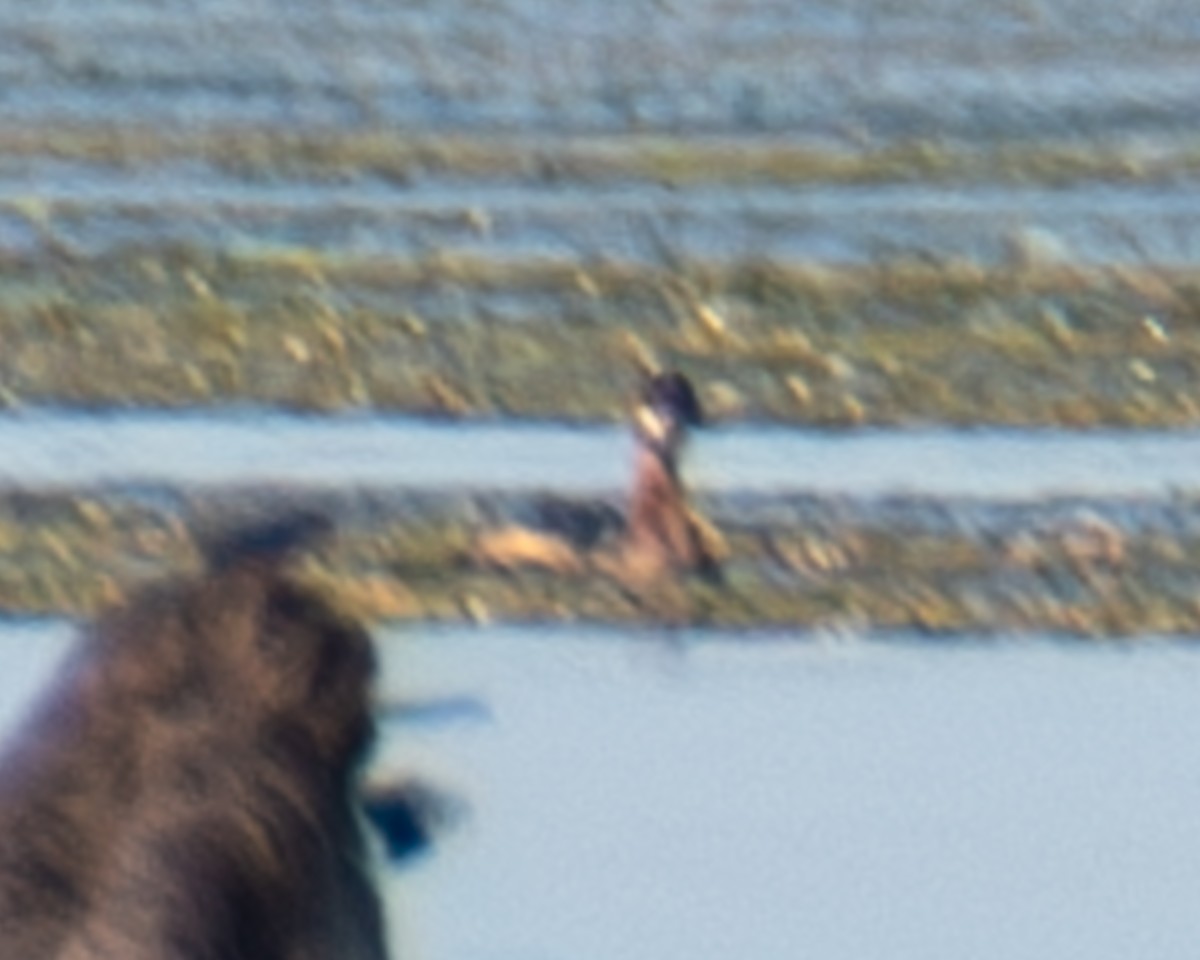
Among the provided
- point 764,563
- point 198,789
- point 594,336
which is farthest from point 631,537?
point 198,789

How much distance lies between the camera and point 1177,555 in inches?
195

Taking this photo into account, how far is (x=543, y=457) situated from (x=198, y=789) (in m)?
1.29

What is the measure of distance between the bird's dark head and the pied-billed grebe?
0.02m

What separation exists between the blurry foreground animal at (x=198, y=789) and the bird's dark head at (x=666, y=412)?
83cm

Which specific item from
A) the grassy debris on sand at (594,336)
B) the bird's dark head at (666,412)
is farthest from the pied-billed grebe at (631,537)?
the grassy debris on sand at (594,336)

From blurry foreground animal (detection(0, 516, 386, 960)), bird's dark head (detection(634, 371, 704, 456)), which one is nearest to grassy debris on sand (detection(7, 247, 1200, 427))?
bird's dark head (detection(634, 371, 704, 456))

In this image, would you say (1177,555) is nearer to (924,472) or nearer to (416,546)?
Answer: (924,472)

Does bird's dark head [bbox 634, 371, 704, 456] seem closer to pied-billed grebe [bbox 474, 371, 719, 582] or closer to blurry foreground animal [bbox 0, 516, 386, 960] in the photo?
pied-billed grebe [bbox 474, 371, 719, 582]

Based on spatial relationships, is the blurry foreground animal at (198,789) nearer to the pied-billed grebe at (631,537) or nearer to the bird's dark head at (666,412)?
the pied-billed grebe at (631,537)

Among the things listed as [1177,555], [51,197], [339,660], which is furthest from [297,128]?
[339,660]

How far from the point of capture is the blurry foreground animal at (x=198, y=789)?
3.60 metres

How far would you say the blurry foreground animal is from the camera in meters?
3.60

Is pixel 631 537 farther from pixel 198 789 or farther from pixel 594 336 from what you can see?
pixel 198 789

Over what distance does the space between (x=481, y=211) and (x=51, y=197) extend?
0.53 metres
